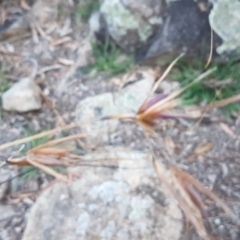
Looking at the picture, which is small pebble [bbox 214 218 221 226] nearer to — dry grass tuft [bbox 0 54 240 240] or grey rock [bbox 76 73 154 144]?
dry grass tuft [bbox 0 54 240 240]

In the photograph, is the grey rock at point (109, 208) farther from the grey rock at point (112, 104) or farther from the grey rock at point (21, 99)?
the grey rock at point (21, 99)

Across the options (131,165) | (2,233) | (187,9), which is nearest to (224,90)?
(187,9)

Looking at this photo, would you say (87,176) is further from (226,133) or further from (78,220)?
(226,133)

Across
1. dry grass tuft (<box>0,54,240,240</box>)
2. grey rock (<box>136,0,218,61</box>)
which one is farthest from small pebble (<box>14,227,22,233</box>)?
grey rock (<box>136,0,218,61</box>)

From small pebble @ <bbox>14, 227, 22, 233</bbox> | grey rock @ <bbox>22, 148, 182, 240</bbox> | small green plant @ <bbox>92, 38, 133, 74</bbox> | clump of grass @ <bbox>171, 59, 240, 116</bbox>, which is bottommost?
small pebble @ <bbox>14, 227, 22, 233</bbox>

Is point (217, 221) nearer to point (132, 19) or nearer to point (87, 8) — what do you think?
point (132, 19)

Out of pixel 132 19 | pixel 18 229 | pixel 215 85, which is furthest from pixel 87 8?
pixel 18 229
